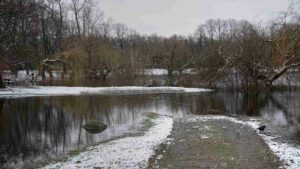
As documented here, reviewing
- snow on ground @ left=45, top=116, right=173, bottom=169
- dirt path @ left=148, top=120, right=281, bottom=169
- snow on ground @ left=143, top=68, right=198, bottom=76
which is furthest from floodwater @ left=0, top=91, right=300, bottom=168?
snow on ground @ left=143, top=68, right=198, bottom=76

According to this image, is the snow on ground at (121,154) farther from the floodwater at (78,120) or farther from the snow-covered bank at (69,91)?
the snow-covered bank at (69,91)

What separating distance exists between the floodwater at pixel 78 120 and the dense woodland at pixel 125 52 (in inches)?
165

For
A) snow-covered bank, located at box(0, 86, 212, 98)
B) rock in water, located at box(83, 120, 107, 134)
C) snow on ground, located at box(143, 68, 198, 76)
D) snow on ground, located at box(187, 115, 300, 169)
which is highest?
snow on ground, located at box(143, 68, 198, 76)

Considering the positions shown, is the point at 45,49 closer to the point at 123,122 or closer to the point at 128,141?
the point at 123,122

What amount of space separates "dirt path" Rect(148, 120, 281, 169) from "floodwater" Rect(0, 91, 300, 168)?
77.3 inches

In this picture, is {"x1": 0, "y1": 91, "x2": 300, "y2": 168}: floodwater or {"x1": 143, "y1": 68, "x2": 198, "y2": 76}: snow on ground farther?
{"x1": 143, "y1": 68, "x2": 198, "y2": 76}: snow on ground

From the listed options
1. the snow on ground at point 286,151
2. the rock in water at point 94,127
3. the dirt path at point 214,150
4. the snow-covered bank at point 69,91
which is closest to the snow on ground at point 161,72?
the snow-covered bank at point 69,91

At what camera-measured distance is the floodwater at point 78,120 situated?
15.1 metres

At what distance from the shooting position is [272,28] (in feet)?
109

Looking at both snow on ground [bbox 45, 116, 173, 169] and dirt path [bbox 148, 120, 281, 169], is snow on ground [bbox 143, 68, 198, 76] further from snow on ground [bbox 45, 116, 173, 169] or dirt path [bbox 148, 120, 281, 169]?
snow on ground [bbox 45, 116, 173, 169]

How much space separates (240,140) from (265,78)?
2569 cm

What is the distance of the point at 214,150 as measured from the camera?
13398 millimetres

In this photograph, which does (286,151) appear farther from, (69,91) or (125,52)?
(125,52)

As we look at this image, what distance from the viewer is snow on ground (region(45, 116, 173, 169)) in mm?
11742
